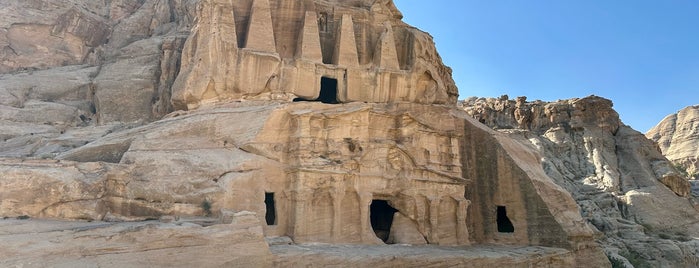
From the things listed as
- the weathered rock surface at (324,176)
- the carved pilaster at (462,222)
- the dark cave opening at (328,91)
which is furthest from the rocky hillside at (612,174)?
the dark cave opening at (328,91)

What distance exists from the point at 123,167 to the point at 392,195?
11913 mm

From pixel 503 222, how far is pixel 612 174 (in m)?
19.6

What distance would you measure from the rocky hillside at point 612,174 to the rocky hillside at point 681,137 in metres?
31.5

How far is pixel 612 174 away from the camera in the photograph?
45188mm

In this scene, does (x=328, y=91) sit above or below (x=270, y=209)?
above

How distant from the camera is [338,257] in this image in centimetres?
1950

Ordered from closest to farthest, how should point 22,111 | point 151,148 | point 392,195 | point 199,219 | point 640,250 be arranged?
point 199,219
point 151,148
point 392,195
point 22,111
point 640,250

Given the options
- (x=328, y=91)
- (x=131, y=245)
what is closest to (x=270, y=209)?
(x=131, y=245)

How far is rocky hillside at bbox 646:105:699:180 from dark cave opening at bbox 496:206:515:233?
54950 mm

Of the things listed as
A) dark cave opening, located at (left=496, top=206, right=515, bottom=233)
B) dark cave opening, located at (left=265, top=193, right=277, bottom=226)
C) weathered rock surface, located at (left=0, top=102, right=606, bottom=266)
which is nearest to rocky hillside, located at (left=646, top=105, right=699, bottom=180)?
dark cave opening, located at (left=496, top=206, right=515, bottom=233)

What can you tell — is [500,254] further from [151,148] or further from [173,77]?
[173,77]

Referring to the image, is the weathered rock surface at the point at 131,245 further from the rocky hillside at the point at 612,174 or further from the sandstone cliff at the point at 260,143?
the rocky hillside at the point at 612,174

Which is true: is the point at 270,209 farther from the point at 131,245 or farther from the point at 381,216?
the point at 131,245

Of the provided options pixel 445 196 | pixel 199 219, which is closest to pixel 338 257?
pixel 199 219
